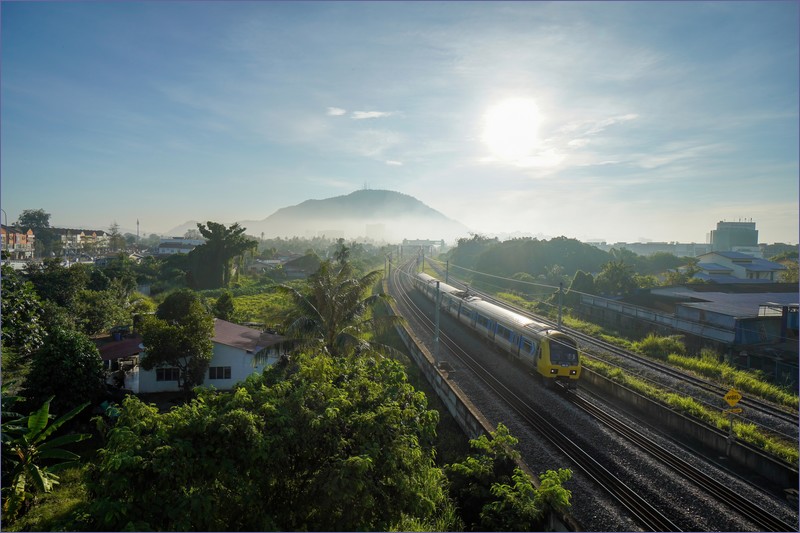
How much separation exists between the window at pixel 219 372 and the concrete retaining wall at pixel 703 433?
16.8 metres

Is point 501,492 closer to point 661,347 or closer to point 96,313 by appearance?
point 661,347

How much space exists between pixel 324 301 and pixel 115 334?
64.3ft

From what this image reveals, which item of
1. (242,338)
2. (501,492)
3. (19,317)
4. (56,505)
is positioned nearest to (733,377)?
(501,492)

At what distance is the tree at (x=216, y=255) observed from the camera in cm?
5662

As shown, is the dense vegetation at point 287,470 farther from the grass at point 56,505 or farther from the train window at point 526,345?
the train window at point 526,345

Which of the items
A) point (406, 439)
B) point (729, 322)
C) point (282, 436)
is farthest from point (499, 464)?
point (729, 322)

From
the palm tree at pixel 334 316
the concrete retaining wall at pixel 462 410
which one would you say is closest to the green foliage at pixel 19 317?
the palm tree at pixel 334 316

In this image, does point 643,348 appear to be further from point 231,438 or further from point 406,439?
point 231,438

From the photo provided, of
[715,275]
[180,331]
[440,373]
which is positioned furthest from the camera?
[715,275]

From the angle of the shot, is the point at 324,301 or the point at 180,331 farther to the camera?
the point at 180,331

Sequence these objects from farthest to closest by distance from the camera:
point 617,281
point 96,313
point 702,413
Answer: point 617,281 → point 96,313 → point 702,413

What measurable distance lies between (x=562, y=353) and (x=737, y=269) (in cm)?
5340

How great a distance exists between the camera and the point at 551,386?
19.5 m

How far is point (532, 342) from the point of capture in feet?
65.7
